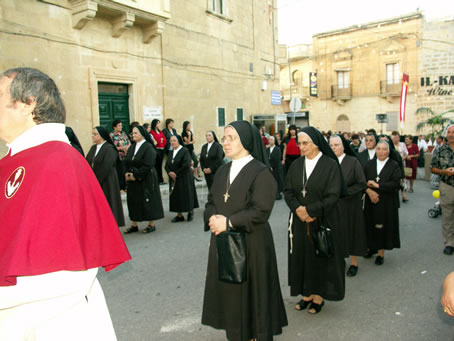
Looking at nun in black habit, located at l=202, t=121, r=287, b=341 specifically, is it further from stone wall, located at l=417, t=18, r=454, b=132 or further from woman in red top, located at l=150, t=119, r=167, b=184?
stone wall, located at l=417, t=18, r=454, b=132

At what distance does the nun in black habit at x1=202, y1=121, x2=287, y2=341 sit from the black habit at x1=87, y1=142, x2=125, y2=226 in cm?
429

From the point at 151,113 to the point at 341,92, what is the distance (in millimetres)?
26786

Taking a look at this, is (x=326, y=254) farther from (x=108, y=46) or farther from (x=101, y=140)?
(x=108, y=46)

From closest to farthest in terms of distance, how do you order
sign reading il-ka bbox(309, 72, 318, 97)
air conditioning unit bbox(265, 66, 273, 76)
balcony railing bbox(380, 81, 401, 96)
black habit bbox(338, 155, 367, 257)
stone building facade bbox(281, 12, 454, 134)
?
black habit bbox(338, 155, 367, 257), air conditioning unit bbox(265, 66, 273, 76), stone building facade bbox(281, 12, 454, 134), balcony railing bbox(380, 81, 401, 96), sign reading il-ka bbox(309, 72, 318, 97)

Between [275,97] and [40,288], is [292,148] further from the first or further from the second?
[40,288]

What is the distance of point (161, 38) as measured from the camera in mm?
13820

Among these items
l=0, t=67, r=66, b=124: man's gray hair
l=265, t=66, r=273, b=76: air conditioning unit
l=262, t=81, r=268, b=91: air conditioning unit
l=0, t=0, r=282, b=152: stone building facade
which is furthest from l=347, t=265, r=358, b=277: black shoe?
l=265, t=66, r=273, b=76: air conditioning unit

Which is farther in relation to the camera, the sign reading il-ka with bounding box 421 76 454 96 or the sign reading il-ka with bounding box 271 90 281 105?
the sign reading il-ka with bounding box 421 76 454 96

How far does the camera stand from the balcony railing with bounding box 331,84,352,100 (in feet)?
117

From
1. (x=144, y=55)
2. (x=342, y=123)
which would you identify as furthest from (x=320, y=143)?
(x=342, y=123)

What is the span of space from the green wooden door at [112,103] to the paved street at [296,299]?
6.06 meters

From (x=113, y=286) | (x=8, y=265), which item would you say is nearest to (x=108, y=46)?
(x=113, y=286)

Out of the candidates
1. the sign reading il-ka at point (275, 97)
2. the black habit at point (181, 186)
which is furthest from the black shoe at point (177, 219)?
the sign reading il-ka at point (275, 97)

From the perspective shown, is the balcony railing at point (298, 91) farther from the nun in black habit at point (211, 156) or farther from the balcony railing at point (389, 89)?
the nun in black habit at point (211, 156)
